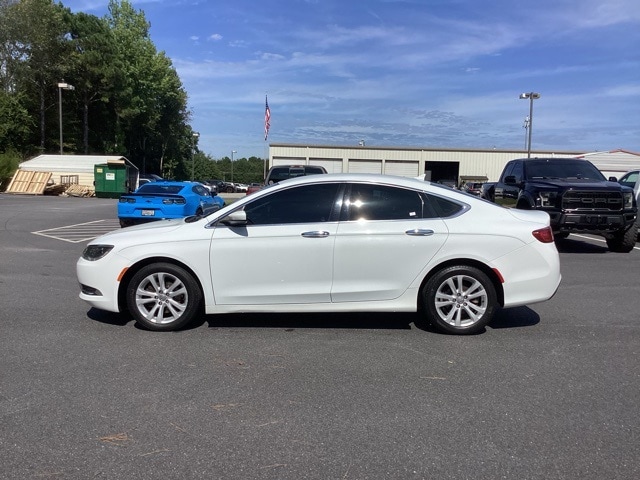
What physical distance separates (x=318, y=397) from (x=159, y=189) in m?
12.0

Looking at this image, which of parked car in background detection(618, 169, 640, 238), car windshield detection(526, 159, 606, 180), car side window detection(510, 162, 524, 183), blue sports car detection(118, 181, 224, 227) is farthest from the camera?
blue sports car detection(118, 181, 224, 227)

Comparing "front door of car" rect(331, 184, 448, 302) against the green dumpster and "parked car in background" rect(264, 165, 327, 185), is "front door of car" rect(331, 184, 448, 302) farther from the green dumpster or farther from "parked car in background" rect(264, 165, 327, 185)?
the green dumpster

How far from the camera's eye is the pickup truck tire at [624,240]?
11.7 m

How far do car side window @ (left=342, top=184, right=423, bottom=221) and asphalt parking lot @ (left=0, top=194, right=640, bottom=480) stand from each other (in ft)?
3.96

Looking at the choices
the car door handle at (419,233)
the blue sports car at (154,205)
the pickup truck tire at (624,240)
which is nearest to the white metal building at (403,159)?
the blue sports car at (154,205)

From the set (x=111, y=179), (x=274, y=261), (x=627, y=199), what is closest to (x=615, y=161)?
(x=111, y=179)

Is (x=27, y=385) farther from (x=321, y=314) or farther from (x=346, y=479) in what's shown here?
(x=321, y=314)

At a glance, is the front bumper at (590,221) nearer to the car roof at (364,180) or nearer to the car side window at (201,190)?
the car roof at (364,180)

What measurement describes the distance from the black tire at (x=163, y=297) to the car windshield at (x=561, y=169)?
31.6ft

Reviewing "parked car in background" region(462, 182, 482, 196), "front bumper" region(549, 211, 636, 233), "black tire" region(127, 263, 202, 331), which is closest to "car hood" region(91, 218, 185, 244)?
"black tire" region(127, 263, 202, 331)

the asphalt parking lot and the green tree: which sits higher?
the green tree

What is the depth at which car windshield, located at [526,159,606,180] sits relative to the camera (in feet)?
41.0

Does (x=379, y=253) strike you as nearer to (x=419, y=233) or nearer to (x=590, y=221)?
(x=419, y=233)

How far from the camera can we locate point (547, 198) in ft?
37.0
